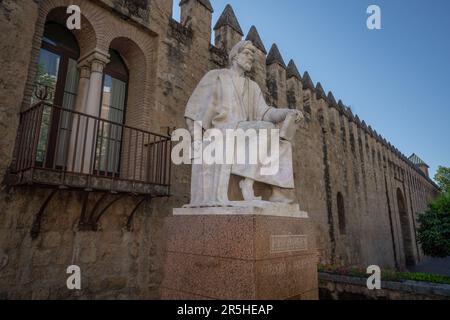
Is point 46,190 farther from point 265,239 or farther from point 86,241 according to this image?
point 265,239

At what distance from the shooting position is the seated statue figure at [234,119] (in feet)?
10.7

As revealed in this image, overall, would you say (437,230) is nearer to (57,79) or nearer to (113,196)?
(113,196)

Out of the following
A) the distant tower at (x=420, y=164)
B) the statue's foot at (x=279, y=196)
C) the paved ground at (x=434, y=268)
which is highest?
the distant tower at (x=420, y=164)

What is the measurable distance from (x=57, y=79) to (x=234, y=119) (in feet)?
12.7

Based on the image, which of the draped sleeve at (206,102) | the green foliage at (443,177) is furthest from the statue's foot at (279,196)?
the green foliage at (443,177)

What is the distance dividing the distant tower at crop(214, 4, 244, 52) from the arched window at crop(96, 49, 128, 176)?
3503 mm

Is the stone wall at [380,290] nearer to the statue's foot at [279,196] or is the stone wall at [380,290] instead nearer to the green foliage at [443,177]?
the statue's foot at [279,196]

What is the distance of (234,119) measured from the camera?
3.58 metres

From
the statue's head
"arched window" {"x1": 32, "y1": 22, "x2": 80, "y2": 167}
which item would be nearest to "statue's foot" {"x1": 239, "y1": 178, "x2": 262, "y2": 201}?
the statue's head

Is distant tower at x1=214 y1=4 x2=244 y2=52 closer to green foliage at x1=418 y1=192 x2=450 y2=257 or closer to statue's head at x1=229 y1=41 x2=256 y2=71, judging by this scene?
statue's head at x1=229 y1=41 x2=256 y2=71

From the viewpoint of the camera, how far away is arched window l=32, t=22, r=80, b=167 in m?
5.16

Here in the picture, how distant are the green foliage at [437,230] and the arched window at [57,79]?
1511 centimetres

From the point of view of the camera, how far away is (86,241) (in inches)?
195
